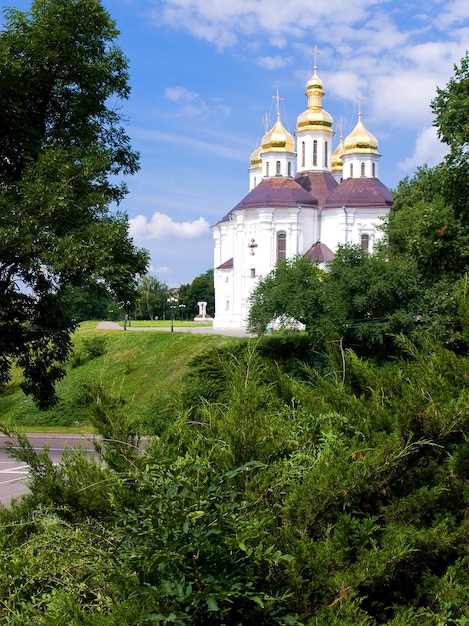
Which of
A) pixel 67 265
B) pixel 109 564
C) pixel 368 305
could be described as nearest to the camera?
pixel 109 564

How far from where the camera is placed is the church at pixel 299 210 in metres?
53.0

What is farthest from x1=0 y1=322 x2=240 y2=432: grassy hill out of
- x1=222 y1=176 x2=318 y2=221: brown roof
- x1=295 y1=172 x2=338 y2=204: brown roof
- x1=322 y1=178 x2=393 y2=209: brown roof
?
x1=295 y1=172 x2=338 y2=204: brown roof

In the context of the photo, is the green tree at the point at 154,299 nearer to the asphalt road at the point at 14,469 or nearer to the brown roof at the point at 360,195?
the brown roof at the point at 360,195

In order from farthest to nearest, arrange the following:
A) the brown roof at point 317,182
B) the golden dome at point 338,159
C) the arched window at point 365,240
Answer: the golden dome at point 338,159, the brown roof at point 317,182, the arched window at point 365,240

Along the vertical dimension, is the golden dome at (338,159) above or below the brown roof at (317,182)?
above

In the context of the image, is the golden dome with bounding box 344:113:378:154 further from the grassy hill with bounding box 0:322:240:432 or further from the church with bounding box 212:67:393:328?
the grassy hill with bounding box 0:322:240:432

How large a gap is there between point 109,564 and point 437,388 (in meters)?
1.76

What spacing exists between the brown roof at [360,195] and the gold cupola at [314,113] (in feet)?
22.0

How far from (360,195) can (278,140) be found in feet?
28.1

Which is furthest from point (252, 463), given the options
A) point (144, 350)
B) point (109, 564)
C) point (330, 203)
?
point (330, 203)

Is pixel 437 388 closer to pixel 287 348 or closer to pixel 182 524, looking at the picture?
pixel 182 524

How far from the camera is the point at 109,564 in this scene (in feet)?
9.80

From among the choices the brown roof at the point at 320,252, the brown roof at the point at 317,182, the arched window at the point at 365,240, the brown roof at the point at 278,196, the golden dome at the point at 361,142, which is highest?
the golden dome at the point at 361,142

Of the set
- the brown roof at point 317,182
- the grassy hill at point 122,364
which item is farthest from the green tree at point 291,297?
the brown roof at point 317,182
